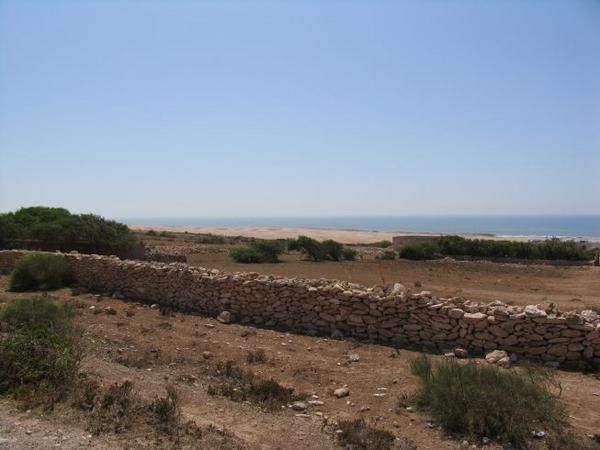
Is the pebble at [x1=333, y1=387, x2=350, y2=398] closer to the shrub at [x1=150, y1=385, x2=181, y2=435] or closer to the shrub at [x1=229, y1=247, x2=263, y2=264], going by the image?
the shrub at [x1=150, y1=385, x2=181, y2=435]

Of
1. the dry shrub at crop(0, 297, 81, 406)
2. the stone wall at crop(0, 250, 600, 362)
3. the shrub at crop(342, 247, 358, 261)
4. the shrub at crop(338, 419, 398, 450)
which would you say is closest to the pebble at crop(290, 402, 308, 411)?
the shrub at crop(338, 419, 398, 450)

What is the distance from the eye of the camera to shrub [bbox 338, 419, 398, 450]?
18.0ft

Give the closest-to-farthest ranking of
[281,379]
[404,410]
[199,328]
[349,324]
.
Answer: [404,410], [281,379], [349,324], [199,328]

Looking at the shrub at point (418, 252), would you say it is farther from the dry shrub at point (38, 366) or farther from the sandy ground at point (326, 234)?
the sandy ground at point (326, 234)

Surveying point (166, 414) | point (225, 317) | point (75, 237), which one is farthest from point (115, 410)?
point (75, 237)

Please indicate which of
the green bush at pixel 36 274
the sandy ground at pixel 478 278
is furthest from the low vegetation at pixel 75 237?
the green bush at pixel 36 274

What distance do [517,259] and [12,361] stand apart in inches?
1214

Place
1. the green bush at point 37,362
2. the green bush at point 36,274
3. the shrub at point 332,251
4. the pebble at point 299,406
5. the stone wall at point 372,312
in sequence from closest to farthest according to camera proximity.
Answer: the green bush at point 37,362, the pebble at point 299,406, the stone wall at point 372,312, the green bush at point 36,274, the shrub at point 332,251

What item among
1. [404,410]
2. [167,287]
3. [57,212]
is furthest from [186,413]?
[57,212]

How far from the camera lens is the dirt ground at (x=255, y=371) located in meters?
5.58

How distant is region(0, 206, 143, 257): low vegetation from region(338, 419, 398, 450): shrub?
20895 millimetres

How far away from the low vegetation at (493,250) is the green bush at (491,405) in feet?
83.7

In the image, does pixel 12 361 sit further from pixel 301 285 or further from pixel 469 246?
pixel 469 246

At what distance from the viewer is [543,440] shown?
5.69 metres
